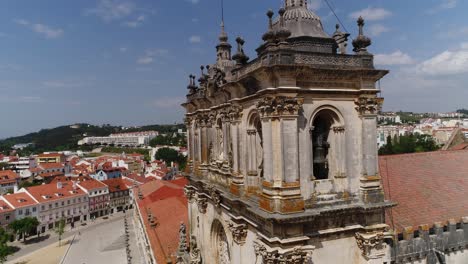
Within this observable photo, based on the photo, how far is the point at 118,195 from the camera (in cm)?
8475

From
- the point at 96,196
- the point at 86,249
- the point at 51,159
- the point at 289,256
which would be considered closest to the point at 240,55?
the point at 289,256

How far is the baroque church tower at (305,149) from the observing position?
11.5 m

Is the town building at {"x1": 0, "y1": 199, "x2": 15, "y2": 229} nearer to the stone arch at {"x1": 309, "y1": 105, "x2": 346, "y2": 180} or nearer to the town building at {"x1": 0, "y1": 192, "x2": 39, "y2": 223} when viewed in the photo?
the town building at {"x1": 0, "y1": 192, "x2": 39, "y2": 223}

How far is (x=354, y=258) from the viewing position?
42.1ft

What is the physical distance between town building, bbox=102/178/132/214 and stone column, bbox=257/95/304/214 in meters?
78.7

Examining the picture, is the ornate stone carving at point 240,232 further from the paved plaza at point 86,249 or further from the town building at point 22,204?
the town building at point 22,204

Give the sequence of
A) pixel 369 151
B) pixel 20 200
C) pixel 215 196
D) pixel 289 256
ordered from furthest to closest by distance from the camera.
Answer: pixel 20 200, pixel 215 196, pixel 369 151, pixel 289 256

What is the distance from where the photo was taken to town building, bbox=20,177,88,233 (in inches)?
2714

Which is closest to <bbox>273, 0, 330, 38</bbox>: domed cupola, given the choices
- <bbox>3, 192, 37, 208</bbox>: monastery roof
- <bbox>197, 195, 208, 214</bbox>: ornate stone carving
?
<bbox>197, 195, 208, 214</bbox>: ornate stone carving

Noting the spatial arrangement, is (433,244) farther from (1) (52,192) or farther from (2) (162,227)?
(1) (52,192)

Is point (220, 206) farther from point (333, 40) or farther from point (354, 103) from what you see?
point (333, 40)

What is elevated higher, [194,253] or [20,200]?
[194,253]

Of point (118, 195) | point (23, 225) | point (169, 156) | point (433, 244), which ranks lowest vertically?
point (23, 225)

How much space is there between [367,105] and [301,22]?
13.7 feet
